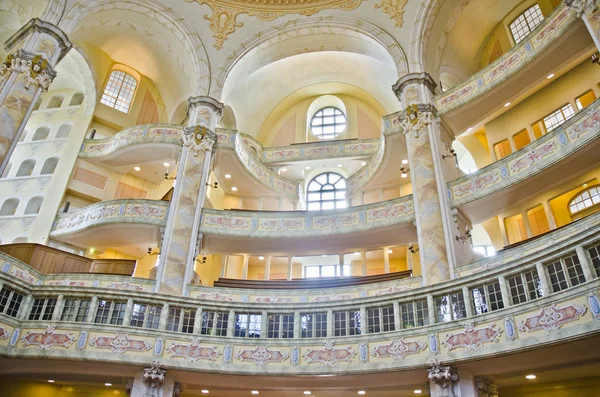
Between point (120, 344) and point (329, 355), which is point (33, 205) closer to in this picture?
point (120, 344)

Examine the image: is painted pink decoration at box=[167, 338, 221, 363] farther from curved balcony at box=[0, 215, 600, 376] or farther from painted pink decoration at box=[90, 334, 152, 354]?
painted pink decoration at box=[90, 334, 152, 354]

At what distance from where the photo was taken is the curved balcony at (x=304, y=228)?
19.0 m

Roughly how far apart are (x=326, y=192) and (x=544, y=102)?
1213 centimetres

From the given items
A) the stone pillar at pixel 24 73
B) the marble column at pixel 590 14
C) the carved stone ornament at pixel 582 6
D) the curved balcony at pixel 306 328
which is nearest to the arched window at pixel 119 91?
the stone pillar at pixel 24 73

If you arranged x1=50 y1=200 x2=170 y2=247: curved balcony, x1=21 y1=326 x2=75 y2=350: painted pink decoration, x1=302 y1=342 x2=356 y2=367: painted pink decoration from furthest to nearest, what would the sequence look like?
x1=50 y1=200 x2=170 y2=247: curved balcony → x1=21 y1=326 x2=75 y2=350: painted pink decoration → x1=302 y1=342 x2=356 y2=367: painted pink decoration

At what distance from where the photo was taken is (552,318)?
11.5 meters

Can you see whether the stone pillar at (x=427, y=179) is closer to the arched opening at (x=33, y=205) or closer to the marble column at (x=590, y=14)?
the marble column at (x=590, y=14)

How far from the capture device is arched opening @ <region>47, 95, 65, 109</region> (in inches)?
1041

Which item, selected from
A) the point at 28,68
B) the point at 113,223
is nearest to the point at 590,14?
the point at 113,223

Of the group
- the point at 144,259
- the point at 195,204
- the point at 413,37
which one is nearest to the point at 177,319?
the point at 195,204

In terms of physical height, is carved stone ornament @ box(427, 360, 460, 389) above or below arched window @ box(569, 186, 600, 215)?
below

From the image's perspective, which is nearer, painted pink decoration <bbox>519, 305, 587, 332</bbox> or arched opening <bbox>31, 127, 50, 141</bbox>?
painted pink decoration <bbox>519, 305, 587, 332</bbox>

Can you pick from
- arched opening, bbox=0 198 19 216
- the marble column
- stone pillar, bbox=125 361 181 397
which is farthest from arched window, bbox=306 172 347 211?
arched opening, bbox=0 198 19 216

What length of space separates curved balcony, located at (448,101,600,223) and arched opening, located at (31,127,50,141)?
21.2m
